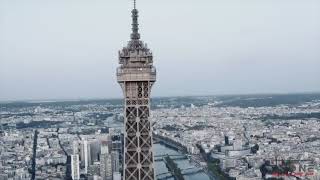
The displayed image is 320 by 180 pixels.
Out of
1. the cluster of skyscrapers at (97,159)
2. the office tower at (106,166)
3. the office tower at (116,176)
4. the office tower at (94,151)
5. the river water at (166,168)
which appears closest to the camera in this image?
the office tower at (116,176)

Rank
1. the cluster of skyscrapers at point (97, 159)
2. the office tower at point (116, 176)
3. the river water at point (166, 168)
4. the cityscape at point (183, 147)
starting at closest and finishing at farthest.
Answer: the office tower at point (116, 176) → the cluster of skyscrapers at point (97, 159) → the river water at point (166, 168) → the cityscape at point (183, 147)

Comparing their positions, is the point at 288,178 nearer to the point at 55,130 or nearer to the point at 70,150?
the point at 70,150

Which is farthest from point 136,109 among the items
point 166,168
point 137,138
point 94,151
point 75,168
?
point 94,151

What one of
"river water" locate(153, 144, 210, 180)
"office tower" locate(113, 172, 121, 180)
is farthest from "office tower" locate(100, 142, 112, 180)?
"river water" locate(153, 144, 210, 180)

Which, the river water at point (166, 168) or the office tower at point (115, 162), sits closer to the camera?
the office tower at point (115, 162)

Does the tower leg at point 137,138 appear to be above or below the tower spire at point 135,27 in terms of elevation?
below

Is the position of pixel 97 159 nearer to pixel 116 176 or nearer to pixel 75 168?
pixel 75 168

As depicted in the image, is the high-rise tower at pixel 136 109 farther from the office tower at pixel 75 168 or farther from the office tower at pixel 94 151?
the office tower at pixel 94 151

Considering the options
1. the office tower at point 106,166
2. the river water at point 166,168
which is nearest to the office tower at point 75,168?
the office tower at point 106,166

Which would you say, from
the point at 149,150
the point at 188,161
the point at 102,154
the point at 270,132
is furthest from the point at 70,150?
the point at 149,150
